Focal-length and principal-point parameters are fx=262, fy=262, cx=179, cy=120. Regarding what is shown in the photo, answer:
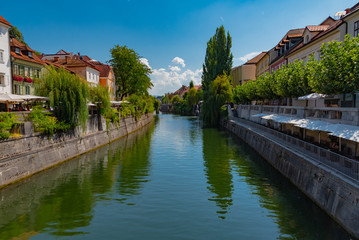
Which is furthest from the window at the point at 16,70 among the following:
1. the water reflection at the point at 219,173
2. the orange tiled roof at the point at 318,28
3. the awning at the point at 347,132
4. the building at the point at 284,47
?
the orange tiled roof at the point at 318,28

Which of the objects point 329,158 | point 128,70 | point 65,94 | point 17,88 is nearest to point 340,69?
point 329,158

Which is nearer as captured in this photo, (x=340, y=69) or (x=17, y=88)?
(x=340, y=69)

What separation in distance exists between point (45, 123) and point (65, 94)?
3620 millimetres

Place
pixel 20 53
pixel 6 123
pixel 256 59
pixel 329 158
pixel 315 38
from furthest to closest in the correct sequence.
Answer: pixel 256 59 < pixel 20 53 < pixel 315 38 < pixel 6 123 < pixel 329 158

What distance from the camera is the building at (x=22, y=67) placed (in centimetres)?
3231

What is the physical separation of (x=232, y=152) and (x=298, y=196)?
13.4 meters

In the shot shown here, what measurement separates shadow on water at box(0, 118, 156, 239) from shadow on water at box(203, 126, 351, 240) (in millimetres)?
5052

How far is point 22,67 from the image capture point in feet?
112

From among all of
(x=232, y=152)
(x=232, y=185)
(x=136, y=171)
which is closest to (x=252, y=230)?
(x=232, y=185)

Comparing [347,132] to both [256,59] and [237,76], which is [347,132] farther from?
[237,76]

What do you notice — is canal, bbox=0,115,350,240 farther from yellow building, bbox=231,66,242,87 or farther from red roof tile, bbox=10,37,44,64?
yellow building, bbox=231,66,242,87

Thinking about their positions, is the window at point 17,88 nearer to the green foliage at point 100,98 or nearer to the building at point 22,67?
the building at point 22,67

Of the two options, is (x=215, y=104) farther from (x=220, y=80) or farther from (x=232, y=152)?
(x=232, y=152)

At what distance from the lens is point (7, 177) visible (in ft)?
47.3
